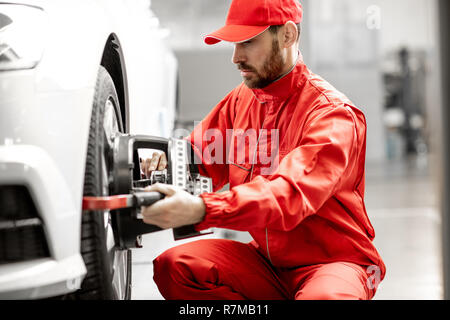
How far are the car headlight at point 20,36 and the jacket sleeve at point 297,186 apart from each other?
1.57 feet

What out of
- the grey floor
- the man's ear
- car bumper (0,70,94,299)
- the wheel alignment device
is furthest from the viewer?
the grey floor

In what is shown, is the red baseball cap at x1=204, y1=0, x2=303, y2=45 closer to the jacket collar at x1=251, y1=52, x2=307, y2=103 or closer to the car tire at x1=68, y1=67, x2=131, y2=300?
the jacket collar at x1=251, y1=52, x2=307, y2=103

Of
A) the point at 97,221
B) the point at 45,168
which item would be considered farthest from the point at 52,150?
the point at 97,221

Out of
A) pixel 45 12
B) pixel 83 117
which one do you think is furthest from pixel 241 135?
pixel 45 12

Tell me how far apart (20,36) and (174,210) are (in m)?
0.49

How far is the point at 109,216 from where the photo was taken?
4.28ft

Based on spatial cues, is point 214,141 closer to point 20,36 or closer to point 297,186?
point 297,186

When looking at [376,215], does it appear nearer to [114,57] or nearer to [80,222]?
[114,57]

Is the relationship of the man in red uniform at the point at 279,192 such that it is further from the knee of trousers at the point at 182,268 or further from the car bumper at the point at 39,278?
the car bumper at the point at 39,278

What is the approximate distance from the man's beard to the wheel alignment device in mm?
286

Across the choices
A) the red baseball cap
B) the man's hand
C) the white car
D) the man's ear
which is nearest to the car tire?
the white car

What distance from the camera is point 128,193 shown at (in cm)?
120

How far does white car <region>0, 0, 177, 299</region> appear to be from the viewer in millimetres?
990
